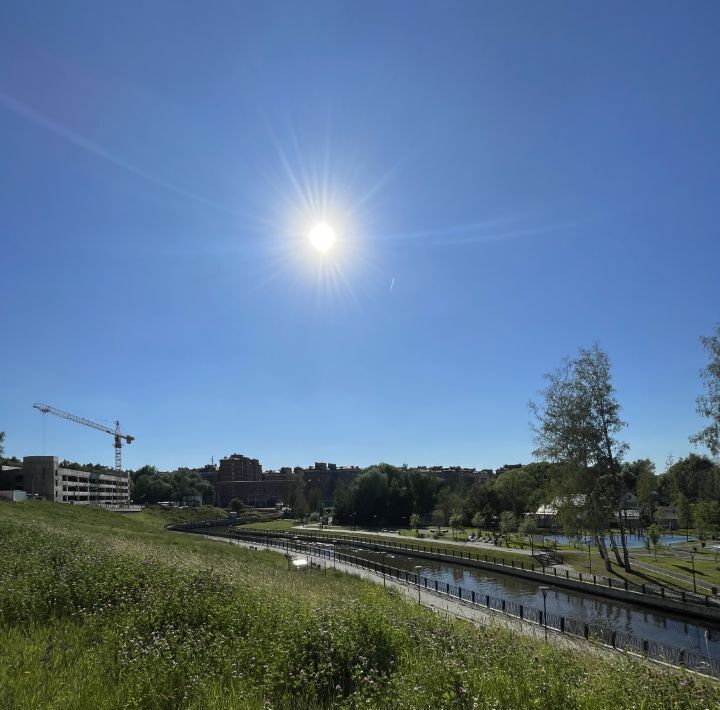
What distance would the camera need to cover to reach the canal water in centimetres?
2684

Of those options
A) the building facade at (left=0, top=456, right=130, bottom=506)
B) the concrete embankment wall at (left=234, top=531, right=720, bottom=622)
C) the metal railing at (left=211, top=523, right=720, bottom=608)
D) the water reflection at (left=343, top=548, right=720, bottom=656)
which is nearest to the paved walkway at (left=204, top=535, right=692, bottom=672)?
the water reflection at (left=343, top=548, right=720, bottom=656)

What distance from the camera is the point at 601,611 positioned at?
32.4 metres

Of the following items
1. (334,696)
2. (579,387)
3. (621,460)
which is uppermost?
(579,387)

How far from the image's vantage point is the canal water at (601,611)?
26.8 meters

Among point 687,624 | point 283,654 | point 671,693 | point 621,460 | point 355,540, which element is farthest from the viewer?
point 355,540

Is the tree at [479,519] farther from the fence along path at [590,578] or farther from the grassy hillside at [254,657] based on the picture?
the grassy hillside at [254,657]

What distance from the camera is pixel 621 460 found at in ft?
148

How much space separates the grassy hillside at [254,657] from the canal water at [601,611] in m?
15.6

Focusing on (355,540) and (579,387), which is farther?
(355,540)

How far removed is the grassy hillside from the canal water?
15612mm

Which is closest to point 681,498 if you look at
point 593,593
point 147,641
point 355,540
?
point 355,540

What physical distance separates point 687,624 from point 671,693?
Result: 79.1 ft

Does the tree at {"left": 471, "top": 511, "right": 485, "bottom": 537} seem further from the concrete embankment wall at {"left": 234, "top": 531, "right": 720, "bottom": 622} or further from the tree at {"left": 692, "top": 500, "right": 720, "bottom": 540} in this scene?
the tree at {"left": 692, "top": 500, "right": 720, "bottom": 540}

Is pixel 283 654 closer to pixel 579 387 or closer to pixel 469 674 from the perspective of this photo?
pixel 469 674
